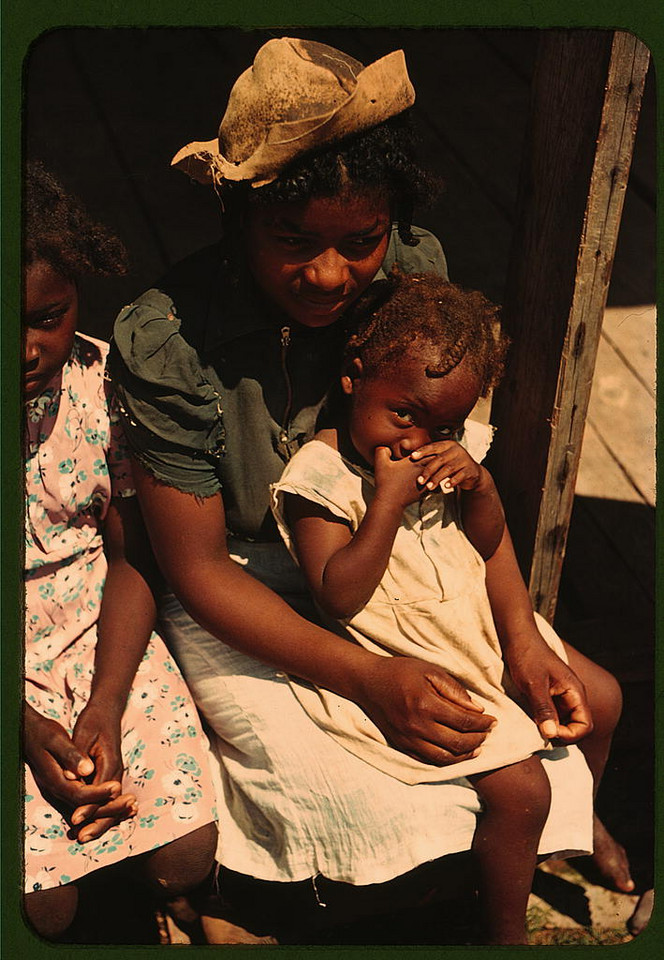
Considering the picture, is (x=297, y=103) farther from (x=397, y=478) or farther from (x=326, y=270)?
(x=397, y=478)

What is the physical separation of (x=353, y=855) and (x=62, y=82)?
3098mm

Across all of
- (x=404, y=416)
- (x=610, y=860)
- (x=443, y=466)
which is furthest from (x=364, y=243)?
(x=610, y=860)

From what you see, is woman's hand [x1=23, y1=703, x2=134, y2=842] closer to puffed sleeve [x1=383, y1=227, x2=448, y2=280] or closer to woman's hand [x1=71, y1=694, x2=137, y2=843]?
woman's hand [x1=71, y1=694, x2=137, y2=843]

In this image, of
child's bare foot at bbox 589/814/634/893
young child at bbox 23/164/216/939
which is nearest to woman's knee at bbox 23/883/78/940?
young child at bbox 23/164/216/939

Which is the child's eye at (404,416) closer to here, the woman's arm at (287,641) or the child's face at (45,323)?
the woman's arm at (287,641)

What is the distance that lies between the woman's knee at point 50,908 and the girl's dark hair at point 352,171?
4.07 ft

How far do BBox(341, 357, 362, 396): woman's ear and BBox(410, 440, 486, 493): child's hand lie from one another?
0.56ft

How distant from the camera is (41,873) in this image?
6.48 ft

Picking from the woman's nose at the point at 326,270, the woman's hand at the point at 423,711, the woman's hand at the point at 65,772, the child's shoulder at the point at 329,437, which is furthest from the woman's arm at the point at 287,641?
the woman's nose at the point at 326,270

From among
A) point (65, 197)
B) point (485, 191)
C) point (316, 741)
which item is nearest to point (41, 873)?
point (316, 741)

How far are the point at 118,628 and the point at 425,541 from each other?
25.1 inches

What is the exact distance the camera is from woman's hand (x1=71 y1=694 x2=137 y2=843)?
2.02m

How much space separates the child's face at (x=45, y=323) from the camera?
194 centimetres

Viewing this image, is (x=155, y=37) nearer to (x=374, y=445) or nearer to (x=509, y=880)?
(x=374, y=445)
